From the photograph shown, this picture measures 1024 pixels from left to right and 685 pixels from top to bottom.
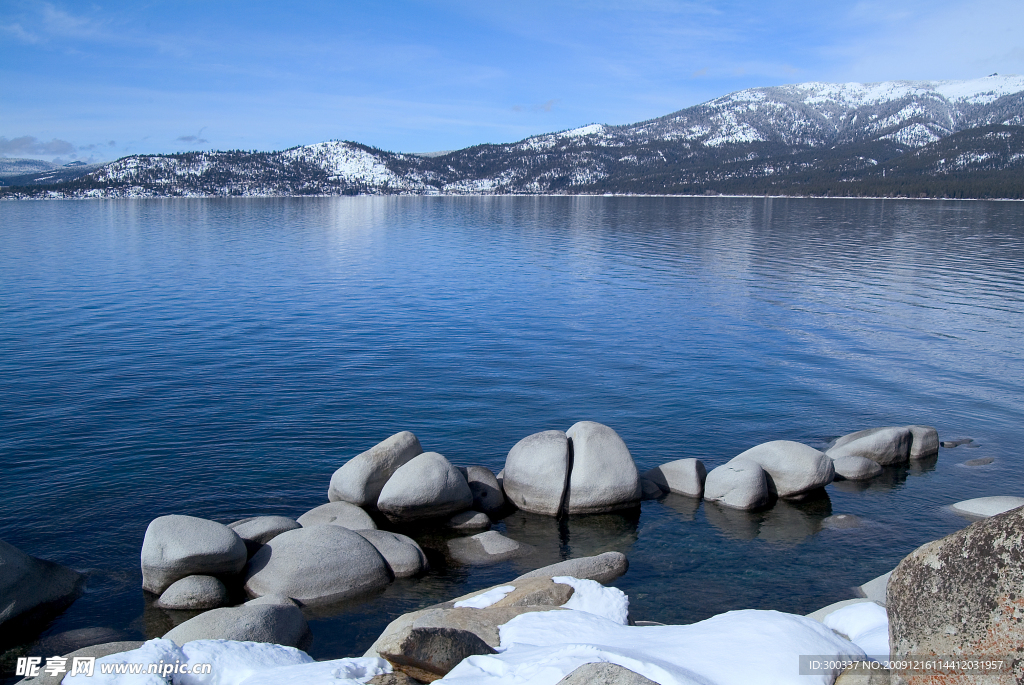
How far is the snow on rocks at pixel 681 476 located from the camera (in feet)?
51.7

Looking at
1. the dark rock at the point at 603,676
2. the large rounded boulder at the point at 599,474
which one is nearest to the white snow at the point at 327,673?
the dark rock at the point at 603,676

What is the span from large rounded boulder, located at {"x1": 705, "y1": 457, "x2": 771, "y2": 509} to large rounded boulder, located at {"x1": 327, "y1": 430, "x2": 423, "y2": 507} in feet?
22.7

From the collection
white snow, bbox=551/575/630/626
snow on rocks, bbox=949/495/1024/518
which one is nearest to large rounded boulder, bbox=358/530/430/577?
white snow, bbox=551/575/630/626

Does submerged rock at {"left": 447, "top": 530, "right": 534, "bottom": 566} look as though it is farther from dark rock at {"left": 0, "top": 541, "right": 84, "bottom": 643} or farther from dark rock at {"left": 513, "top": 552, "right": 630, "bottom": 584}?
dark rock at {"left": 0, "top": 541, "right": 84, "bottom": 643}

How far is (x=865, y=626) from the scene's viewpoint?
26.7ft

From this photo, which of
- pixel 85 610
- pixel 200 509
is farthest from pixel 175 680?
pixel 200 509

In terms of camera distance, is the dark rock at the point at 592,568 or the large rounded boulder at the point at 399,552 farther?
the large rounded boulder at the point at 399,552

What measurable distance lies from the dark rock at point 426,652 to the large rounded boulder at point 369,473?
23.8ft

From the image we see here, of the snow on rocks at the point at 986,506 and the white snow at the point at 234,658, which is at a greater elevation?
the white snow at the point at 234,658

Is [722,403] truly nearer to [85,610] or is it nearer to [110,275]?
[85,610]

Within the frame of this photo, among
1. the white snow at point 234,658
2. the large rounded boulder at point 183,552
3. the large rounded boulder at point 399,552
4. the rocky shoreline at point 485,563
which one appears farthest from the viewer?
the large rounded boulder at point 399,552

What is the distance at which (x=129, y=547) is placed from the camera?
1294 centimetres

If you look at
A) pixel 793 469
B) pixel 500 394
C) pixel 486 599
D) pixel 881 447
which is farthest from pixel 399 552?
pixel 881 447

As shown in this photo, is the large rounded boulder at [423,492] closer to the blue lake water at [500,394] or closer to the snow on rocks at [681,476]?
the blue lake water at [500,394]
